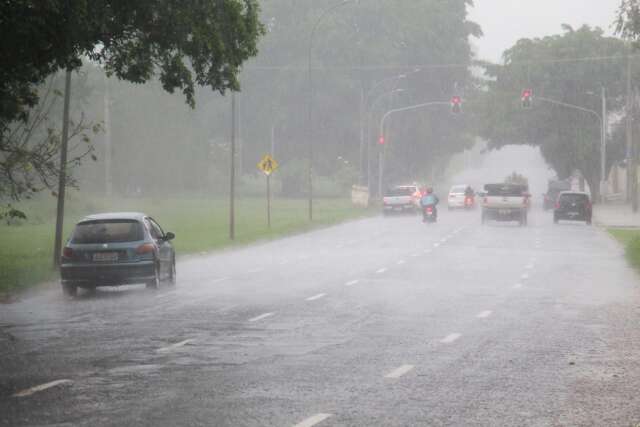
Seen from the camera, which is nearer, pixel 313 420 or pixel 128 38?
pixel 313 420

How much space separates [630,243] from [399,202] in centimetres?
3486

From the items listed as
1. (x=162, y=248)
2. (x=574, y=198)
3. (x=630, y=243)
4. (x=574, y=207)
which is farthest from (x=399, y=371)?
(x=574, y=198)

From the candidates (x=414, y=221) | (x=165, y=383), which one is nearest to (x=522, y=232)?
(x=414, y=221)

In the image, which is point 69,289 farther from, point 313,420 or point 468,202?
point 468,202

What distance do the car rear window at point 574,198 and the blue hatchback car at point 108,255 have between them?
38893mm

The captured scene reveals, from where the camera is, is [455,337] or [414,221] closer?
[455,337]

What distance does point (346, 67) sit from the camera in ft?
321

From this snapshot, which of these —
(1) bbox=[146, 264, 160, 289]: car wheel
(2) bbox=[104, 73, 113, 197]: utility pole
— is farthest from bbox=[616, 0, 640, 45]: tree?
(2) bbox=[104, 73, 113, 197]: utility pole

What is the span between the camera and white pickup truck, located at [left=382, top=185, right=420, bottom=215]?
73.3 m

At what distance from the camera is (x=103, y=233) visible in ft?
79.1

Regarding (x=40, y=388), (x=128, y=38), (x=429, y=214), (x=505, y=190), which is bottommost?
(x=429, y=214)

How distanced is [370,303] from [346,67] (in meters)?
77.4

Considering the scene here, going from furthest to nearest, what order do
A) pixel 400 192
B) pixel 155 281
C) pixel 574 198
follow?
pixel 400 192
pixel 574 198
pixel 155 281

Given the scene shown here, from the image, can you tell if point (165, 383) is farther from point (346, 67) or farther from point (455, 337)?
point (346, 67)
